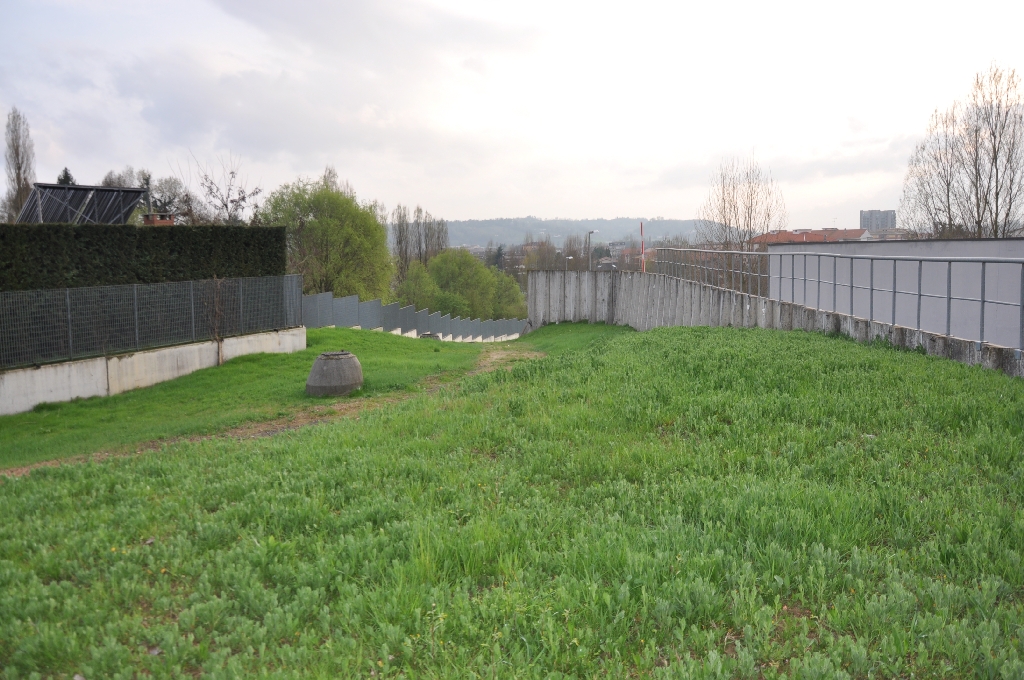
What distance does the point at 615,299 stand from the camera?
128ft

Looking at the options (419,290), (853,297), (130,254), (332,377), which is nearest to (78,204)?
(130,254)

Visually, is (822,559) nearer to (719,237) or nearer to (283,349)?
(283,349)

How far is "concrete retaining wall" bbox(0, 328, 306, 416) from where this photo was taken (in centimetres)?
1665

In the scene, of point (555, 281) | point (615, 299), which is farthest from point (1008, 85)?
point (555, 281)

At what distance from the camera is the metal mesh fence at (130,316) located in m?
17.1

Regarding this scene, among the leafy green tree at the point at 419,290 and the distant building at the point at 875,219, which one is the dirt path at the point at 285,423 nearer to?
the distant building at the point at 875,219

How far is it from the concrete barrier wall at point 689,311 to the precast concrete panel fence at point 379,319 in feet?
27.7

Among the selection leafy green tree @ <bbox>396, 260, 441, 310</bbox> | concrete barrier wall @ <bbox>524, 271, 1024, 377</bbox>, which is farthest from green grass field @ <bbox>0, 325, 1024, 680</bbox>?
leafy green tree @ <bbox>396, 260, 441, 310</bbox>

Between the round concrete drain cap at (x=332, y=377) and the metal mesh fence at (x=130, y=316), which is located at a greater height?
the metal mesh fence at (x=130, y=316)

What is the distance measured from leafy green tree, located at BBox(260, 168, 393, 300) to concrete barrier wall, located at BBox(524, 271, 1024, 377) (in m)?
20.7

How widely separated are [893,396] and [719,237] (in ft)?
117

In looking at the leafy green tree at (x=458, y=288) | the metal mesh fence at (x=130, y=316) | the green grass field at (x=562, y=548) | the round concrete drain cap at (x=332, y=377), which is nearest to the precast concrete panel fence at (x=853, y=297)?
the green grass field at (x=562, y=548)

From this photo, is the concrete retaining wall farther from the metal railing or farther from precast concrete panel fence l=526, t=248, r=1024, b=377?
the metal railing

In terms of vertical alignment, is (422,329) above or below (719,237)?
below
